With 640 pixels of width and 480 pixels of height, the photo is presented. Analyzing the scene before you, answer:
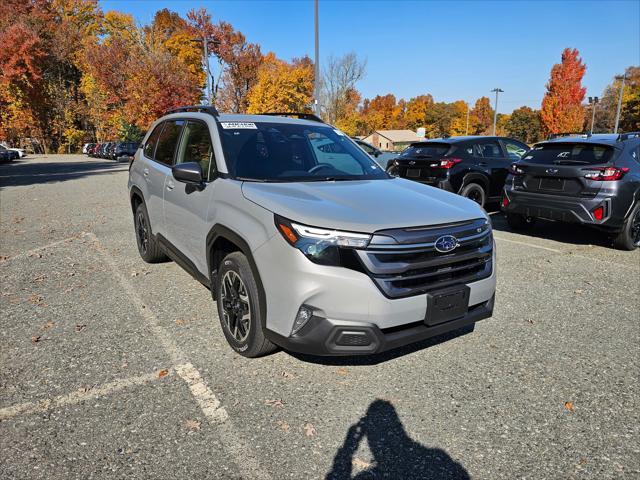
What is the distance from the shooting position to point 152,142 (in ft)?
18.2

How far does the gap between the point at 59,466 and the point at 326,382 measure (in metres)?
1.65

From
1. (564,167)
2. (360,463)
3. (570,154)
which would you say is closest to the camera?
(360,463)

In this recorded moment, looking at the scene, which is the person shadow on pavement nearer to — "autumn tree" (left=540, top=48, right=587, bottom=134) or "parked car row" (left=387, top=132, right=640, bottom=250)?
"parked car row" (left=387, top=132, right=640, bottom=250)

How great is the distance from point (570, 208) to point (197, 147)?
5.31 meters

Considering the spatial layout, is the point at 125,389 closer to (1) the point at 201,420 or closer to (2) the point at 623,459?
(1) the point at 201,420

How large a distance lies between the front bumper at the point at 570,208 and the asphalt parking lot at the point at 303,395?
166 centimetres

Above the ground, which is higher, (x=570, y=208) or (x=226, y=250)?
(x=226, y=250)

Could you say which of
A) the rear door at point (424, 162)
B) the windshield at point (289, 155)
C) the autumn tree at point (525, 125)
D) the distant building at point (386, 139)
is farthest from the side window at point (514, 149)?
the autumn tree at point (525, 125)

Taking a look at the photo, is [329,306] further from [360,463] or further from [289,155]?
[289,155]

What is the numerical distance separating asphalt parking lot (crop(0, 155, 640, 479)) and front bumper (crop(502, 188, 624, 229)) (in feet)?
5.44

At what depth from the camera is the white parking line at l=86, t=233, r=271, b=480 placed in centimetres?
239

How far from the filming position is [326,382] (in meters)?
3.21

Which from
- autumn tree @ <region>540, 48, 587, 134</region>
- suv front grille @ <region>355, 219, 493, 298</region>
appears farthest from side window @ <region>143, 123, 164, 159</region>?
autumn tree @ <region>540, 48, 587, 134</region>

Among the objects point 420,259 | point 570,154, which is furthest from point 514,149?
point 420,259
